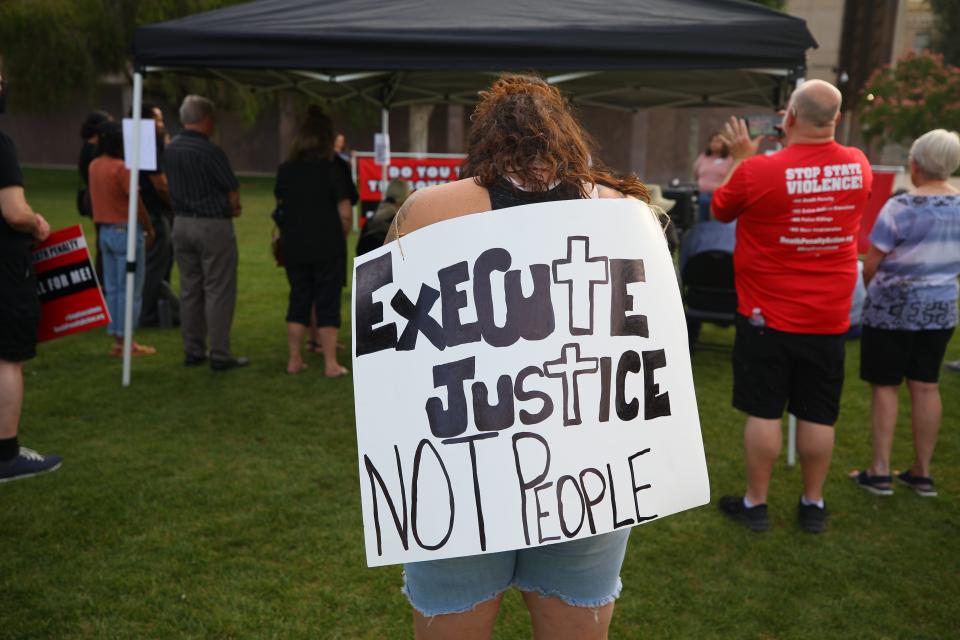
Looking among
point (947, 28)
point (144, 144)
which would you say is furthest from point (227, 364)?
point (947, 28)

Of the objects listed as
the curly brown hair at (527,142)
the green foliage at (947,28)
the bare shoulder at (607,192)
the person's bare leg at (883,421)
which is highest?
the green foliage at (947,28)

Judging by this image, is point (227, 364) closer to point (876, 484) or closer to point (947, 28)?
point (876, 484)

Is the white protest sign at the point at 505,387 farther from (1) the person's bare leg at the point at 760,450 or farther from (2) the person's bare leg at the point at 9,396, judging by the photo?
(2) the person's bare leg at the point at 9,396

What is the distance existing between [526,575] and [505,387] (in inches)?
18.1

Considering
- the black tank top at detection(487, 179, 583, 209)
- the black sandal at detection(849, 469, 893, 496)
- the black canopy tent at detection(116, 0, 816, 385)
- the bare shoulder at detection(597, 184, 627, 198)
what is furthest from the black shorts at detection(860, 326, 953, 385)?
the black tank top at detection(487, 179, 583, 209)

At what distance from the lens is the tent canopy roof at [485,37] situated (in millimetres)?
4277

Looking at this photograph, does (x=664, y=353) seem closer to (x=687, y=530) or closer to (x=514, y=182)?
(x=514, y=182)

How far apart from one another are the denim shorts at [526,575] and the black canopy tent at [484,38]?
2.94 metres

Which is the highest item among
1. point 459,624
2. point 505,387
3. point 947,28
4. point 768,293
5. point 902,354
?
point 947,28

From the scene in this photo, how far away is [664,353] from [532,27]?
123 inches

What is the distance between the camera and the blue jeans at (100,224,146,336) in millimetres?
6121

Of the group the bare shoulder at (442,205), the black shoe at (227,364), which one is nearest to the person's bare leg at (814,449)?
the bare shoulder at (442,205)

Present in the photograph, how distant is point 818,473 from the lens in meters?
3.47

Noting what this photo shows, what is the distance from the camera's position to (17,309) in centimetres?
A: 364
